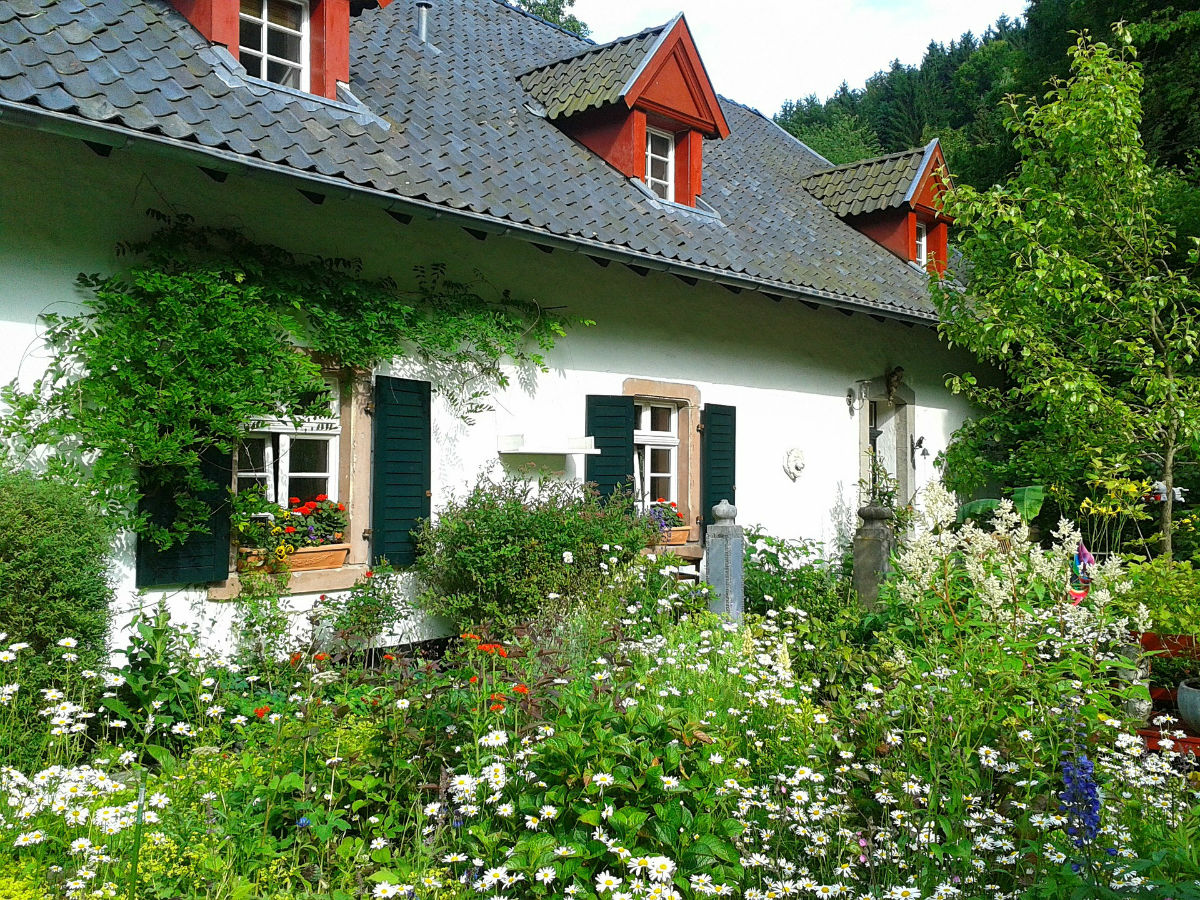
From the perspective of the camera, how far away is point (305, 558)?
5.86 meters

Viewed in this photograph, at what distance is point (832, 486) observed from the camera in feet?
33.8

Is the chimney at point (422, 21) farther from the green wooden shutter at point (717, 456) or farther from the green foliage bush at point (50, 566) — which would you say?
the green foliage bush at point (50, 566)

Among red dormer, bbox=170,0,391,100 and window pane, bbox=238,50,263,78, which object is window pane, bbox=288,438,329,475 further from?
window pane, bbox=238,50,263,78

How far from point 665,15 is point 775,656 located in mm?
6427

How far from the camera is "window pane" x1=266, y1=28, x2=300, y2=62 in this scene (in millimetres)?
6406

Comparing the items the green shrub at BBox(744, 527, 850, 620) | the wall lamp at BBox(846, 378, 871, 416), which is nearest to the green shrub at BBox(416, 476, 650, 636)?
the green shrub at BBox(744, 527, 850, 620)

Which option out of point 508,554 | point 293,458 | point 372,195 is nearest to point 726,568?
point 508,554

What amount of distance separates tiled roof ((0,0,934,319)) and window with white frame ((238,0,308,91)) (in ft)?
1.12

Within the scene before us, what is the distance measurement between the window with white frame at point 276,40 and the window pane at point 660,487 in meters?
4.36

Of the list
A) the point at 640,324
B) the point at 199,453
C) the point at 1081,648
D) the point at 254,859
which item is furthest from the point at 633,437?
the point at 254,859

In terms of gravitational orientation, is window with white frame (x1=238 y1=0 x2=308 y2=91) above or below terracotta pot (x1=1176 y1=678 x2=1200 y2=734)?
above

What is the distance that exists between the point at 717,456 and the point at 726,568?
2093 millimetres

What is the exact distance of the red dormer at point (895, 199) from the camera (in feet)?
37.0

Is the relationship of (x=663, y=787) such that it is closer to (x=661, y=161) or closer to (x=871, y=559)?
(x=871, y=559)
